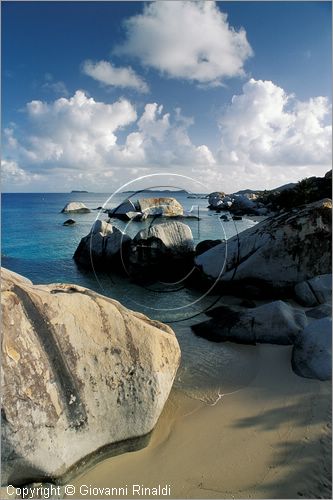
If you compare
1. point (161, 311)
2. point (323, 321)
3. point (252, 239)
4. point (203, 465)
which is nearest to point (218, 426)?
point (203, 465)

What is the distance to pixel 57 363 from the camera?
5059 millimetres

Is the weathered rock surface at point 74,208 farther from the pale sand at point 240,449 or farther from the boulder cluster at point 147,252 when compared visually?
the pale sand at point 240,449

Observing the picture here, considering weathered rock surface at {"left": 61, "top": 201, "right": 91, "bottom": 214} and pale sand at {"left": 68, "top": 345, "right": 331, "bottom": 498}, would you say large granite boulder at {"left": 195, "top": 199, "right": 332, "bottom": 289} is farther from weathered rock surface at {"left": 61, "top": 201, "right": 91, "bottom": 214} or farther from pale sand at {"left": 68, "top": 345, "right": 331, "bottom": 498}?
weathered rock surface at {"left": 61, "top": 201, "right": 91, "bottom": 214}

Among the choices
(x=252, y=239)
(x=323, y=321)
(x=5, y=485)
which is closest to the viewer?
(x=5, y=485)

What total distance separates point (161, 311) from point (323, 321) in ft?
21.0

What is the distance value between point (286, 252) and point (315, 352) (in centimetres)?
672

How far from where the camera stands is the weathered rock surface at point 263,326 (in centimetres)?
869

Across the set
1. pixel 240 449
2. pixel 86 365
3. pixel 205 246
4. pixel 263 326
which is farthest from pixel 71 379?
pixel 205 246

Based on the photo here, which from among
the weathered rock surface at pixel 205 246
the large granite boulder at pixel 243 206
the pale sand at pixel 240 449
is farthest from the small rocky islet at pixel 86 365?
the large granite boulder at pixel 243 206

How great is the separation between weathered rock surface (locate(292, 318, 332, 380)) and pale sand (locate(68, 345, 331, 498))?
0.22 metres

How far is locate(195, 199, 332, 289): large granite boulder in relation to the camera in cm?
1336

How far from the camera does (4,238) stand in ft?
109

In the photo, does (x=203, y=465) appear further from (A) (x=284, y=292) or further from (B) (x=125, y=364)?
(A) (x=284, y=292)

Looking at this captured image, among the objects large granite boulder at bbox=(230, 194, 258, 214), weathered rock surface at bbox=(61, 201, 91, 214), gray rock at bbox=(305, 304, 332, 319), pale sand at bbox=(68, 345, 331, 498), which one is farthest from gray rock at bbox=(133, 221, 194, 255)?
weathered rock surface at bbox=(61, 201, 91, 214)
